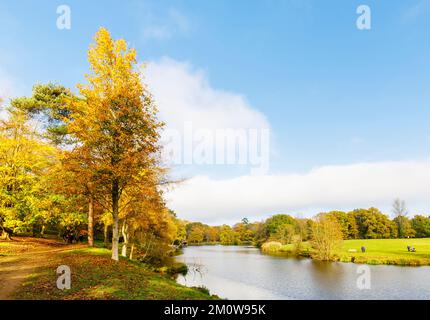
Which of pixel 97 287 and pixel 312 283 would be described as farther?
pixel 312 283

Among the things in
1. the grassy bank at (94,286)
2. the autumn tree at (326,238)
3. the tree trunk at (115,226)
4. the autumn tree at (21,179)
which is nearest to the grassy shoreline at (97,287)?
the grassy bank at (94,286)

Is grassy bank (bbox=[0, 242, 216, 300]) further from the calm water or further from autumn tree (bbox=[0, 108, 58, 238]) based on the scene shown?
autumn tree (bbox=[0, 108, 58, 238])

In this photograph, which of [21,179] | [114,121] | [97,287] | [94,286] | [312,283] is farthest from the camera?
[312,283]

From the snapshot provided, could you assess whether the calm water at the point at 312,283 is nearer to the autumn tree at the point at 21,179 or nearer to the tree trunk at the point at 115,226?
the tree trunk at the point at 115,226

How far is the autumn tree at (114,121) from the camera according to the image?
18.2m

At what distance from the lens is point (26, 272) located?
14.5 meters

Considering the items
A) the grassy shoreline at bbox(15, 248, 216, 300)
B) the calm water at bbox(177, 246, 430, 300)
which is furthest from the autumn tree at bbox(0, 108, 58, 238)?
the calm water at bbox(177, 246, 430, 300)

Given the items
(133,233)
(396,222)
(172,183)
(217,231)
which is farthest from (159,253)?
(217,231)

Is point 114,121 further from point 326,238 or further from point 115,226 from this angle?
point 326,238

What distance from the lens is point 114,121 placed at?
18.5m

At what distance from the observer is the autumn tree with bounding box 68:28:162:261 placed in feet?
59.7

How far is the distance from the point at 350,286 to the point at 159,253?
87.4ft

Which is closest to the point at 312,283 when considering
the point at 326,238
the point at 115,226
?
the point at 115,226

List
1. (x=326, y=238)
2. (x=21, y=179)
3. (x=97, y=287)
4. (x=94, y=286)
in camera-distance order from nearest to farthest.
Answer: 1. (x=97, y=287)
2. (x=94, y=286)
3. (x=21, y=179)
4. (x=326, y=238)
